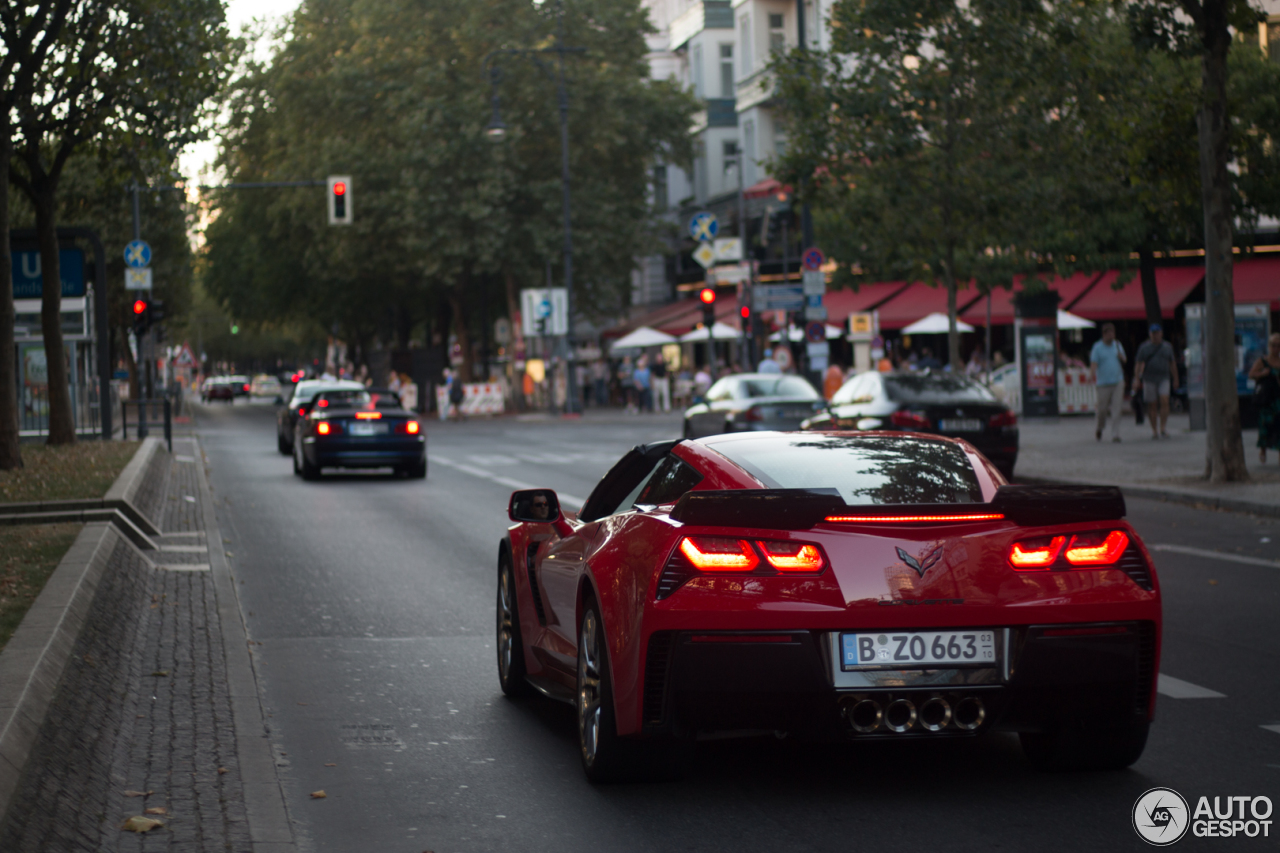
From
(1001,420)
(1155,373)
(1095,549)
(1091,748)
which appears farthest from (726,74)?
(1095,549)

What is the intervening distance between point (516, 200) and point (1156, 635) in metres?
51.5

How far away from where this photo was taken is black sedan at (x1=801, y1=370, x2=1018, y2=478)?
824 inches

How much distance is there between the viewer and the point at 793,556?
5531 millimetres

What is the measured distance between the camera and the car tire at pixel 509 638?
7.74m

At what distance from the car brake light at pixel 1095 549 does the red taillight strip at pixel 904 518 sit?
25 centimetres

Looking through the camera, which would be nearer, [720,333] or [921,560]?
[921,560]

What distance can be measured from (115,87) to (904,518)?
2007cm

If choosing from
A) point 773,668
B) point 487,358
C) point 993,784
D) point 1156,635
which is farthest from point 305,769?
point 487,358

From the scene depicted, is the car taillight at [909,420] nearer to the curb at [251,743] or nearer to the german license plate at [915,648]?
the curb at [251,743]

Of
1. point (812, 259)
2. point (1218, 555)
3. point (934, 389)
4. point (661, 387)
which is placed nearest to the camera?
point (1218, 555)

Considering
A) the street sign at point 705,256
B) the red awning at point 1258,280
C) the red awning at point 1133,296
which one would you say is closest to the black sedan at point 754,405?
the red awning at point 1258,280

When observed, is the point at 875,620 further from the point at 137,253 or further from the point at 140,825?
the point at 137,253

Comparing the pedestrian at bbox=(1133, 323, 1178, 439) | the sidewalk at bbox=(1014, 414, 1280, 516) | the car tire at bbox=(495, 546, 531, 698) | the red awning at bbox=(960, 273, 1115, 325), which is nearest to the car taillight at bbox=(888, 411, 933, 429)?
the sidewalk at bbox=(1014, 414, 1280, 516)

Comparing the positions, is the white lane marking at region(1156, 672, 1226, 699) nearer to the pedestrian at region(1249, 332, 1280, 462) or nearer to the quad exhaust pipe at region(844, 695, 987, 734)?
the quad exhaust pipe at region(844, 695, 987, 734)
